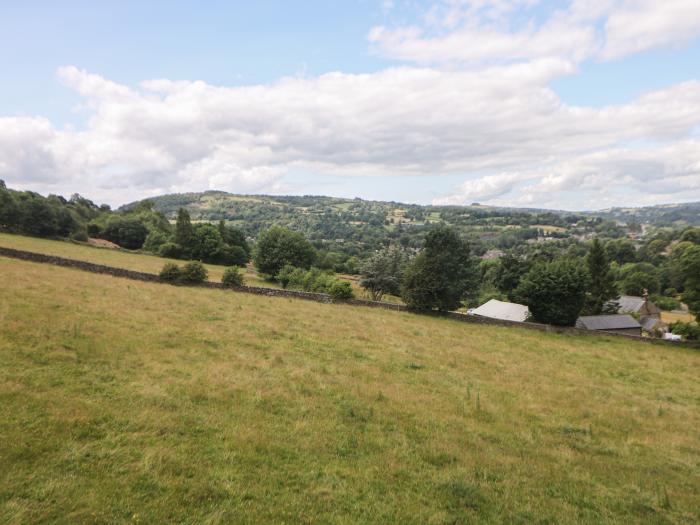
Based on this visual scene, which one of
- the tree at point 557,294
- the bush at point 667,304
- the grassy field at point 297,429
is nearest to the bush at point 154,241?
the grassy field at point 297,429

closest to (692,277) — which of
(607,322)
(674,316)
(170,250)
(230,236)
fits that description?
(607,322)

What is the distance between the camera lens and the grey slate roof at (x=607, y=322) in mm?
43750

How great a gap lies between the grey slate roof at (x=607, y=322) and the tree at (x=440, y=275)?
1702 centimetres

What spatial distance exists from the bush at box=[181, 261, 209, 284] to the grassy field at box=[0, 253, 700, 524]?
11.9 m

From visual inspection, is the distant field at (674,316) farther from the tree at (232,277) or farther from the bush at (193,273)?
the bush at (193,273)

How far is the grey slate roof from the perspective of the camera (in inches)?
1722

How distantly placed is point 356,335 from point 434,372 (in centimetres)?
620

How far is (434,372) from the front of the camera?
16.8 metres

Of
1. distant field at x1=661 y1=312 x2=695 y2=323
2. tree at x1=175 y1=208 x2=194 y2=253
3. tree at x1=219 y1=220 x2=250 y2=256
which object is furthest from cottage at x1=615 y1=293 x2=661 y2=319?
tree at x1=175 y1=208 x2=194 y2=253

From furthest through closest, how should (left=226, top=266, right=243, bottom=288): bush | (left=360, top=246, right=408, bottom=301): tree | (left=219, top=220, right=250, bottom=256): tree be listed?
(left=219, top=220, right=250, bottom=256): tree → (left=360, top=246, right=408, bottom=301): tree → (left=226, top=266, right=243, bottom=288): bush

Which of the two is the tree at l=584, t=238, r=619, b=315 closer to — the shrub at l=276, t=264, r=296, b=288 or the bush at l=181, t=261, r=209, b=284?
the shrub at l=276, t=264, r=296, b=288

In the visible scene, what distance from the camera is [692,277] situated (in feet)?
110

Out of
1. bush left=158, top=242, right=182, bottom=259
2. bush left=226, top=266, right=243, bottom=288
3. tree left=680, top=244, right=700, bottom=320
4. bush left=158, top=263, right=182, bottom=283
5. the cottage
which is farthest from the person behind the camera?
bush left=158, top=242, right=182, bottom=259

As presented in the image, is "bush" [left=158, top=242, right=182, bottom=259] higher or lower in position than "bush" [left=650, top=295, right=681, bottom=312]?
higher
